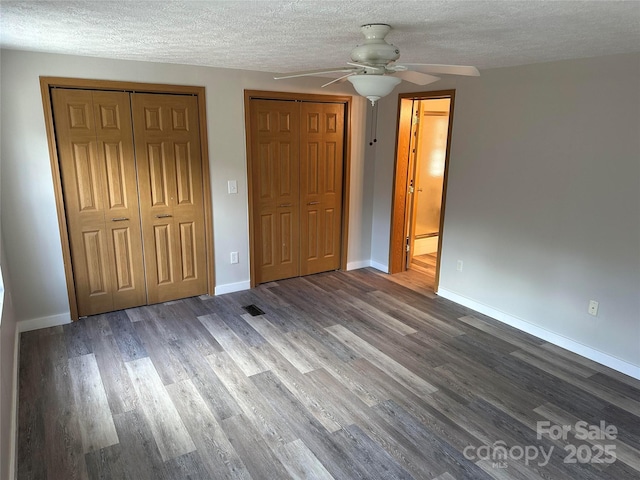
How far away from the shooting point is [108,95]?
3.56 metres

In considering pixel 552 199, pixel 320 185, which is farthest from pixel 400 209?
pixel 552 199

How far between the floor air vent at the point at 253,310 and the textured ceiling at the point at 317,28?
89.1 inches

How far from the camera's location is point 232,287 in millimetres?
4562

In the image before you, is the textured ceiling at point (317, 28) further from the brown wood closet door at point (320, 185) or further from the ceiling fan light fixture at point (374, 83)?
the brown wood closet door at point (320, 185)

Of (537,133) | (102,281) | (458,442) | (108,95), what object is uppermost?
(108,95)

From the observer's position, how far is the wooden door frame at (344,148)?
4.24 metres

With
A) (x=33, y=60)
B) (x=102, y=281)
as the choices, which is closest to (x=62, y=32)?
(x=33, y=60)

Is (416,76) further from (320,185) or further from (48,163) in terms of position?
(48,163)

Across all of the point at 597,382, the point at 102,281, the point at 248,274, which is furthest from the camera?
the point at 248,274

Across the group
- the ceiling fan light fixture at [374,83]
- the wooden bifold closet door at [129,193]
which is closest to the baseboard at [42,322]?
the wooden bifold closet door at [129,193]

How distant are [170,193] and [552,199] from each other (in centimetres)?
335

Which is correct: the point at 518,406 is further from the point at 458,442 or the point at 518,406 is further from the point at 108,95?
the point at 108,95

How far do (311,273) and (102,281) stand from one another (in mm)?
2278

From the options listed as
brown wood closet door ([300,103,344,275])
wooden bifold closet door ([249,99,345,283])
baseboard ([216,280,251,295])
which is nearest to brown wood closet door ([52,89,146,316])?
baseboard ([216,280,251,295])
